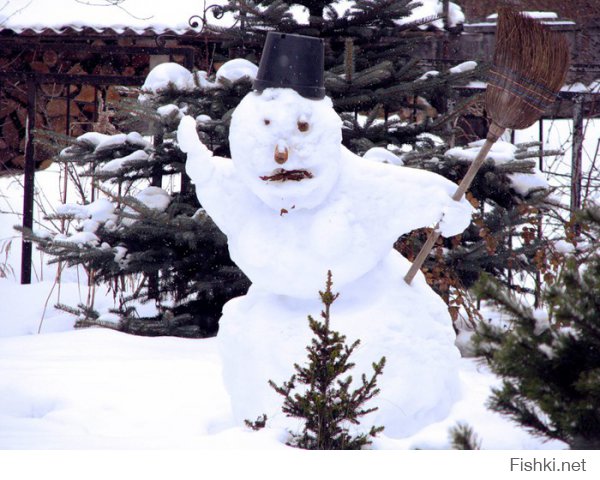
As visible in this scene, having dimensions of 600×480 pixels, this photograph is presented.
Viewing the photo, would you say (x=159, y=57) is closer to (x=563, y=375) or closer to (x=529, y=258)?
(x=529, y=258)

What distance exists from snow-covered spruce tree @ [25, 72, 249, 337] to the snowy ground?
0.36 metres

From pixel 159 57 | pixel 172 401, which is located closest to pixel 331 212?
pixel 172 401

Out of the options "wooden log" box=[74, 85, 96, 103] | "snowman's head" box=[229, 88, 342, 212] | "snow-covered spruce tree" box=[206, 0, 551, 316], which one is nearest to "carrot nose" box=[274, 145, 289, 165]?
"snowman's head" box=[229, 88, 342, 212]

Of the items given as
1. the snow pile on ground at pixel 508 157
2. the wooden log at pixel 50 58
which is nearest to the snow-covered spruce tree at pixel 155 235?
the snow pile on ground at pixel 508 157

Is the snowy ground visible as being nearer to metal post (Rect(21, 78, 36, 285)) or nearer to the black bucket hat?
metal post (Rect(21, 78, 36, 285))

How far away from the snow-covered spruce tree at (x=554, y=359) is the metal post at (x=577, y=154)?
441 cm

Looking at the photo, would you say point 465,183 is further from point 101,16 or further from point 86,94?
point 86,94

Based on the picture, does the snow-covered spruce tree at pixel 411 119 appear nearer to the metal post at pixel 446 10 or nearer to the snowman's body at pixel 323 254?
the metal post at pixel 446 10

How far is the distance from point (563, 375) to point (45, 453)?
5.31 feet

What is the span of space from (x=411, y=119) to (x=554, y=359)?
409 cm

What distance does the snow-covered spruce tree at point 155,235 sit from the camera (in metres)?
5.04

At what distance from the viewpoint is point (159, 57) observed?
7.81m

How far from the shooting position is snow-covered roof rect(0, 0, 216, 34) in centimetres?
699

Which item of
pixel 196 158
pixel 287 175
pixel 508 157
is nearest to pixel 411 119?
pixel 508 157
